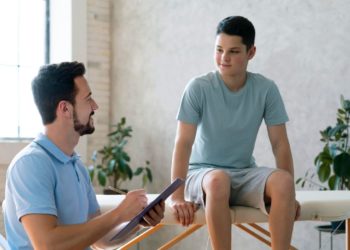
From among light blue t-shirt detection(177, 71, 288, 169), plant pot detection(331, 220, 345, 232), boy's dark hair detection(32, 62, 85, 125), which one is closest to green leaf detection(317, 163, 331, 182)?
plant pot detection(331, 220, 345, 232)

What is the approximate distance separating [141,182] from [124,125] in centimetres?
54

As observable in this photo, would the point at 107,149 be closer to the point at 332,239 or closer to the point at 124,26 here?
the point at 124,26

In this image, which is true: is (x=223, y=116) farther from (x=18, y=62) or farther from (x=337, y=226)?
(x=18, y=62)

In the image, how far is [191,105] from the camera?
271cm

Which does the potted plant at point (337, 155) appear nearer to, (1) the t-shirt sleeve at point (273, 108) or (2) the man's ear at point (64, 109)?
(1) the t-shirt sleeve at point (273, 108)

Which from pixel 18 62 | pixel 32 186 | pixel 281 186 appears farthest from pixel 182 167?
pixel 18 62

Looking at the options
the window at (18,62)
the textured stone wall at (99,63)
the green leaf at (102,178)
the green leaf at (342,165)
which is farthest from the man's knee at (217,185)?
the textured stone wall at (99,63)

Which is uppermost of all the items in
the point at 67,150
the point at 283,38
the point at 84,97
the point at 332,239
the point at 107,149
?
the point at 283,38

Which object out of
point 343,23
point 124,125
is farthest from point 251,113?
point 124,125

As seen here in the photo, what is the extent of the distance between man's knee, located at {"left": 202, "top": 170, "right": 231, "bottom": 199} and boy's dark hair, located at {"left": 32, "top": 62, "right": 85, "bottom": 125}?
79 centimetres

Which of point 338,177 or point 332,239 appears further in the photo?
point 332,239

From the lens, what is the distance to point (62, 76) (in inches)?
72.9

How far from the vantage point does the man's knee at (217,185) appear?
2430 millimetres

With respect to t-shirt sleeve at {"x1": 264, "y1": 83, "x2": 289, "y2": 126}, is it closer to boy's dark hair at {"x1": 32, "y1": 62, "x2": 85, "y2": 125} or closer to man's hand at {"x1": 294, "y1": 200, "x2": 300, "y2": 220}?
man's hand at {"x1": 294, "y1": 200, "x2": 300, "y2": 220}
